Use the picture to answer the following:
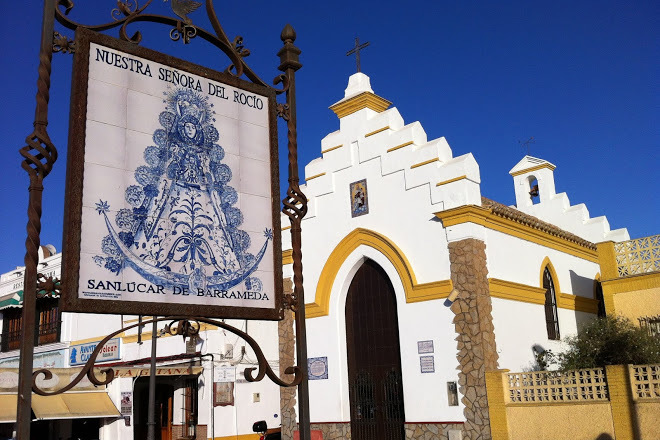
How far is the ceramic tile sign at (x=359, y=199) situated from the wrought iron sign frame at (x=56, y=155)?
10.3 meters

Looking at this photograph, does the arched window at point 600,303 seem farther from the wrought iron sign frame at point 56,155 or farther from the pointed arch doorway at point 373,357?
the wrought iron sign frame at point 56,155

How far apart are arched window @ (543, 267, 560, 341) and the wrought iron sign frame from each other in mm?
12386

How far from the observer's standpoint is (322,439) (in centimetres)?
1709

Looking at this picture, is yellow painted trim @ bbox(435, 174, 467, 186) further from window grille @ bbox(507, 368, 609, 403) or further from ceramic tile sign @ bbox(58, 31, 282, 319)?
ceramic tile sign @ bbox(58, 31, 282, 319)

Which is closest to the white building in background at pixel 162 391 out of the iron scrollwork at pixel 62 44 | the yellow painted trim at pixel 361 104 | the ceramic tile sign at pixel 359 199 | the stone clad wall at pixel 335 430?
the stone clad wall at pixel 335 430

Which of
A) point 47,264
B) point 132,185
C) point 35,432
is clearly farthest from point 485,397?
point 47,264

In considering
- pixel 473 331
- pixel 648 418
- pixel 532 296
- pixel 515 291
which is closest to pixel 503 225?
pixel 515 291

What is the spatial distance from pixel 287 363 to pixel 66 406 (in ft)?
21.4

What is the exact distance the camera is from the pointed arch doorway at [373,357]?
16.3 meters

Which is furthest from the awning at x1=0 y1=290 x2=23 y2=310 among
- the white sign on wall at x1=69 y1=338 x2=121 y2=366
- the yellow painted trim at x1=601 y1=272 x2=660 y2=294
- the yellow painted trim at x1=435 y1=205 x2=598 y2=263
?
the yellow painted trim at x1=601 y1=272 x2=660 y2=294

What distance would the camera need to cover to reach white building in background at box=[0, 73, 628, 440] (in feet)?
50.1

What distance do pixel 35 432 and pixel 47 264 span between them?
6.94m

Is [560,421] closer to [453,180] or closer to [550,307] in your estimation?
[550,307]

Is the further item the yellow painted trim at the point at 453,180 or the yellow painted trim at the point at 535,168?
the yellow painted trim at the point at 535,168
